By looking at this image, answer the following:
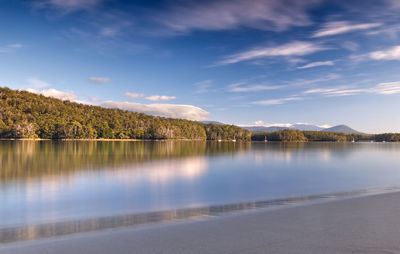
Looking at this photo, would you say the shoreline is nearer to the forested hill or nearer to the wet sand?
the wet sand

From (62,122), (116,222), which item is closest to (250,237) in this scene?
(116,222)

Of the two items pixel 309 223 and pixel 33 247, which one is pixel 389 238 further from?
pixel 33 247

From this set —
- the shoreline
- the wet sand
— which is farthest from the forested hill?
the wet sand

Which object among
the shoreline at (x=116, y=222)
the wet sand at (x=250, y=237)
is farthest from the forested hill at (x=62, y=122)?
the wet sand at (x=250, y=237)

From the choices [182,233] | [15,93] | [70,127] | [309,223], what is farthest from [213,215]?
[15,93]

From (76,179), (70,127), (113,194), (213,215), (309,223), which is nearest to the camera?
(309,223)

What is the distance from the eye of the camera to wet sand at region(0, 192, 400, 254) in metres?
5.47

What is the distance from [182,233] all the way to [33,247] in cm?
325

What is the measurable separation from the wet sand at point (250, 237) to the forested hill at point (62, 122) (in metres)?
130

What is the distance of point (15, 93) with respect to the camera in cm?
16050

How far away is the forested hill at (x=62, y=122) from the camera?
124812 millimetres

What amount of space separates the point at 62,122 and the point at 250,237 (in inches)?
5829

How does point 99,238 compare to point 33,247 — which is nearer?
point 33,247

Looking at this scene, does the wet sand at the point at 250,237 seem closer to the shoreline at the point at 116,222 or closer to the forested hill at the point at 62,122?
Result: the shoreline at the point at 116,222
